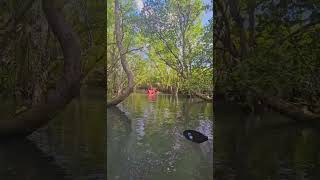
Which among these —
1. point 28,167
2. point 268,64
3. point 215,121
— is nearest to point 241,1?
point 268,64

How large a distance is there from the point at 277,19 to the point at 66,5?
380 centimetres

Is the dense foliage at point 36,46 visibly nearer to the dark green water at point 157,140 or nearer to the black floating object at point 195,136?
the dark green water at point 157,140

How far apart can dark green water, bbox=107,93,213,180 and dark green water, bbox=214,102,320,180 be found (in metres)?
0.24

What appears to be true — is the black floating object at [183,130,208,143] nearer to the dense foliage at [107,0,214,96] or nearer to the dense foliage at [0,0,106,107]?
the dense foliage at [107,0,214,96]

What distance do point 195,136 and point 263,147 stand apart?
1038 millimetres

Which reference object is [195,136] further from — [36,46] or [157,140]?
[36,46]

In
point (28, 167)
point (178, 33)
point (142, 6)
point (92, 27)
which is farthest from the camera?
point (92, 27)

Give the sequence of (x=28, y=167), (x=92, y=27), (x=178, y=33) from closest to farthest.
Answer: (x=28, y=167)
(x=178, y=33)
(x=92, y=27)

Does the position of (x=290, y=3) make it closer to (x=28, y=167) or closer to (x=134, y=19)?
(x=134, y=19)

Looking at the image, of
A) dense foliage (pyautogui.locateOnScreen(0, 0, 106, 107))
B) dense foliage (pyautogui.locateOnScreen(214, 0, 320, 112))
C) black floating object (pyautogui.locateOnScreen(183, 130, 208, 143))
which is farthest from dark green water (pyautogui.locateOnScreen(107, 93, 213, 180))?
dense foliage (pyautogui.locateOnScreen(0, 0, 106, 107))

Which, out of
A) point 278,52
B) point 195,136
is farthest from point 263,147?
point 278,52

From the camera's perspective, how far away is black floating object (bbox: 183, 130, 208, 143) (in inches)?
291

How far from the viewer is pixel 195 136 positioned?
748cm

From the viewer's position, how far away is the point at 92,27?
899cm
